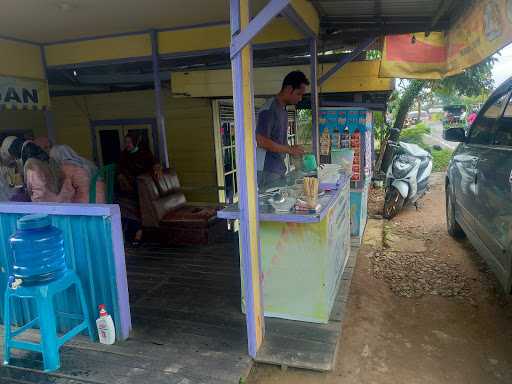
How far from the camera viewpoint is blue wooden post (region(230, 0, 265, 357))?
7.74 feet

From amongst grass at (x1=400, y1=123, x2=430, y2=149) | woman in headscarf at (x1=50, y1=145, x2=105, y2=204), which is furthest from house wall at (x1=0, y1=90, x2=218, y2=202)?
grass at (x1=400, y1=123, x2=430, y2=149)

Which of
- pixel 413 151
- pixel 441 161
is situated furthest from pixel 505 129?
pixel 441 161

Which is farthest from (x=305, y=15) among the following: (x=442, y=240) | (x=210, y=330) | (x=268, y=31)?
(x=442, y=240)

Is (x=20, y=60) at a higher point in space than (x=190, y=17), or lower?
lower

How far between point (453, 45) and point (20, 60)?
5238 mm

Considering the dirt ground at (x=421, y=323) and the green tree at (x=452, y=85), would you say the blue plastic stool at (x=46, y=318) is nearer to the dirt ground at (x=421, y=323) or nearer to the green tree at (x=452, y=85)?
the dirt ground at (x=421, y=323)

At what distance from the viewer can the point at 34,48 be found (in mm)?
5359

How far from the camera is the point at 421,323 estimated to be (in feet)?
10.8

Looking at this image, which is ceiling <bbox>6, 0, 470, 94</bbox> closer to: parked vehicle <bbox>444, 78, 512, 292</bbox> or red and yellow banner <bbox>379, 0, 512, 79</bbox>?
red and yellow banner <bbox>379, 0, 512, 79</bbox>

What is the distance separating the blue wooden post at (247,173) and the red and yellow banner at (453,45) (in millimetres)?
1864

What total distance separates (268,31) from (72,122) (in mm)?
4771

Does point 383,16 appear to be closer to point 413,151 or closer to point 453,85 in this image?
point 413,151

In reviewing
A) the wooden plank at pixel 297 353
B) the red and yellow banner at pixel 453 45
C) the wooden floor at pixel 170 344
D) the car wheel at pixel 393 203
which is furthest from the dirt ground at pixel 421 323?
the red and yellow banner at pixel 453 45

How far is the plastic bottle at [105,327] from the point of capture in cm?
275
